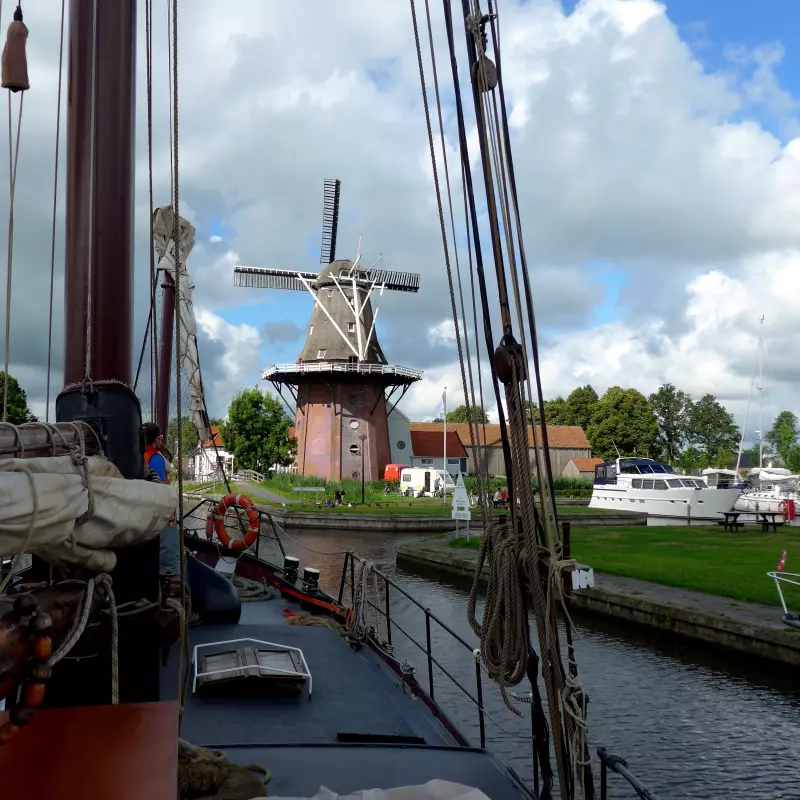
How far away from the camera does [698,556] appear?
18.1m

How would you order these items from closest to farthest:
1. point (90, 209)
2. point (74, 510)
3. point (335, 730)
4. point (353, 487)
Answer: point (74, 510) → point (90, 209) → point (335, 730) → point (353, 487)

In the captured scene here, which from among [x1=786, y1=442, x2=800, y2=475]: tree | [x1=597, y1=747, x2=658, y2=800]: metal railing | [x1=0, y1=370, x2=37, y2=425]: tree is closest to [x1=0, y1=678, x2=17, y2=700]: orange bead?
[x1=597, y1=747, x2=658, y2=800]: metal railing

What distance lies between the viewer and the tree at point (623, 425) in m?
63.3

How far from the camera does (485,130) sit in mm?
3350

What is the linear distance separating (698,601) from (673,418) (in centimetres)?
6760

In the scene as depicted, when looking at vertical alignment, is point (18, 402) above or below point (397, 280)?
below

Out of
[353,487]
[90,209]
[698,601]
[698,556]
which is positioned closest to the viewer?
[90,209]

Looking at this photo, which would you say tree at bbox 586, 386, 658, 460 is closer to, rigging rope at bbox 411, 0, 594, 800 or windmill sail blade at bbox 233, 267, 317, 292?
windmill sail blade at bbox 233, 267, 317, 292

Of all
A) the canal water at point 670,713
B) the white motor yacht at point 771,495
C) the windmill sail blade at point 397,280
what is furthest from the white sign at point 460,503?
the windmill sail blade at point 397,280

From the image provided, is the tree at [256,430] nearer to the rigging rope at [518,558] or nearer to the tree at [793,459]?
the tree at [793,459]

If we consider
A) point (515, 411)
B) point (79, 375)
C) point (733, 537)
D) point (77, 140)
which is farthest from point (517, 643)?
point (733, 537)

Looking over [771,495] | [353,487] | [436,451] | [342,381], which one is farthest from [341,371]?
[771,495]

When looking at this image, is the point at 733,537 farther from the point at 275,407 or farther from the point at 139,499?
the point at 275,407

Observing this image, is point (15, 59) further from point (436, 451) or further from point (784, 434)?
point (784, 434)
